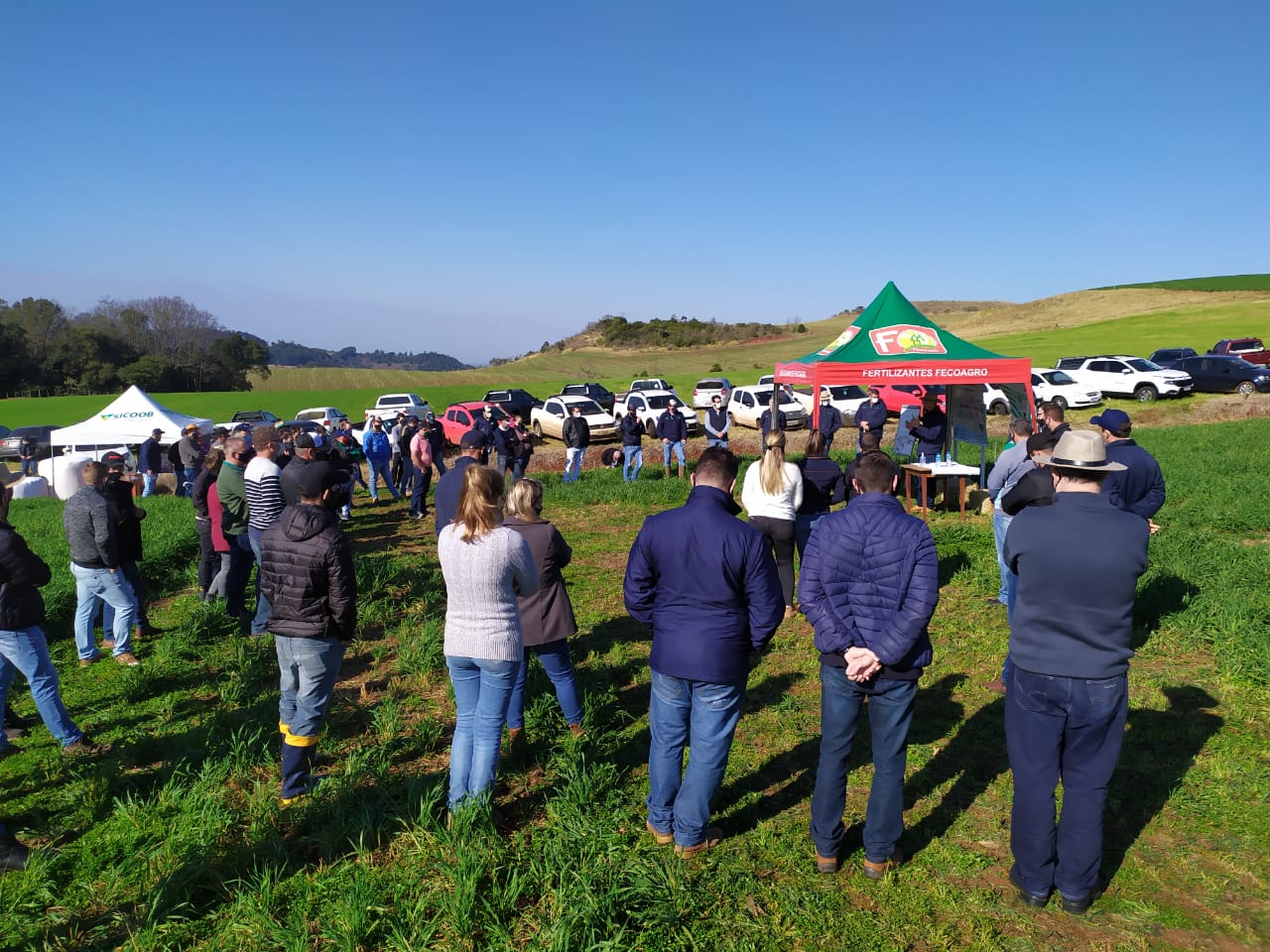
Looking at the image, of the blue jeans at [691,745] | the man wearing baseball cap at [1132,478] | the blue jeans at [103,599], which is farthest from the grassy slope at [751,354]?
the blue jeans at [691,745]

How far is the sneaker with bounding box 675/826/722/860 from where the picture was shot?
3.56m

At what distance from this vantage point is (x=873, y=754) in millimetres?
3408

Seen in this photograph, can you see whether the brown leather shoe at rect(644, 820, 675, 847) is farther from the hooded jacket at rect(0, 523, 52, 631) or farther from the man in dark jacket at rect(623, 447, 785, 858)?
the hooded jacket at rect(0, 523, 52, 631)

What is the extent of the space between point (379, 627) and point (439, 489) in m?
2.07

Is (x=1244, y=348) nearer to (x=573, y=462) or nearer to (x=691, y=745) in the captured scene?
(x=573, y=462)

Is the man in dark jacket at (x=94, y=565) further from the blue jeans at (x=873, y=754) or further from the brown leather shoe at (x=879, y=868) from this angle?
the brown leather shoe at (x=879, y=868)

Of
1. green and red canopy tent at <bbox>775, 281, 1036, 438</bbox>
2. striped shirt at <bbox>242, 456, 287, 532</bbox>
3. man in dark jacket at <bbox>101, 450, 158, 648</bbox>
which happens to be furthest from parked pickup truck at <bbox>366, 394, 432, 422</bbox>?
striped shirt at <bbox>242, 456, 287, 532</bbox>

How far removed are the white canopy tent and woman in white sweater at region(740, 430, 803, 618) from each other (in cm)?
2198

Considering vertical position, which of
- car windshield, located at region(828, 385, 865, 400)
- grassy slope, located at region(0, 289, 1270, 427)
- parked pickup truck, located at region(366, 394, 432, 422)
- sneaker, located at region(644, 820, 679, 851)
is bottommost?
sneaker, located at region(644, 820, 679, 851)

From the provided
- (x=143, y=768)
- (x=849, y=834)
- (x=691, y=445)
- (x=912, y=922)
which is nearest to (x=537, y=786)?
(x=849, y=834)

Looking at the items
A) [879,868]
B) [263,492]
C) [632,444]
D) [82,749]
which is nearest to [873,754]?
[879,868]

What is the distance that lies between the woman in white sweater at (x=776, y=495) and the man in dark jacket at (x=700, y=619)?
2.82m

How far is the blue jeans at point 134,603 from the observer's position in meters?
6.52

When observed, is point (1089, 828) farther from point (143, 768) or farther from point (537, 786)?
point (143, 768)
